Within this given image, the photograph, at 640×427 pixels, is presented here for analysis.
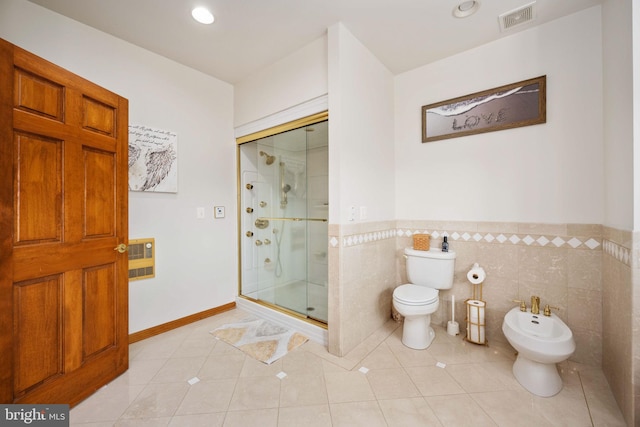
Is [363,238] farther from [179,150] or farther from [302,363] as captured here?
[179,150]

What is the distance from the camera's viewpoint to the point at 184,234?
2.54 meters

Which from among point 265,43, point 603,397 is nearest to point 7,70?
point 265,43

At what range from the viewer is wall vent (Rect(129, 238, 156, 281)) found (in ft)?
7.22

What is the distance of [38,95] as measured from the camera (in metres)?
1.35

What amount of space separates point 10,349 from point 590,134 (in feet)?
11.8

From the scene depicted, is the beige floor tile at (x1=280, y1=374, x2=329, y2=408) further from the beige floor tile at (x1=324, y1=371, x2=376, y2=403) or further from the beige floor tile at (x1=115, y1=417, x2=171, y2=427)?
the beige floor tile at (x1=115, y1=417, x2=171, y2=427)

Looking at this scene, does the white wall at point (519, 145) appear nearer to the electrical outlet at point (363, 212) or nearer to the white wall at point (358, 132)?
the white wall at point (358, 132)

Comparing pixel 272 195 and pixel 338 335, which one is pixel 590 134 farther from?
pixel 272 195

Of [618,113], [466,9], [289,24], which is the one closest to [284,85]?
[289,24]

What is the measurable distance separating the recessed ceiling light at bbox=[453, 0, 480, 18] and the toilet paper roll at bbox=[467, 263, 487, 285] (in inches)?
75.2

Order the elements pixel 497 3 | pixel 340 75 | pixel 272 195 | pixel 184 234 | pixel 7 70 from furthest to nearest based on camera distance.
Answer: pixel 272 195 → pixel 184 234 → pixel 340 75 → pixel 497 3 → pixel 7 70

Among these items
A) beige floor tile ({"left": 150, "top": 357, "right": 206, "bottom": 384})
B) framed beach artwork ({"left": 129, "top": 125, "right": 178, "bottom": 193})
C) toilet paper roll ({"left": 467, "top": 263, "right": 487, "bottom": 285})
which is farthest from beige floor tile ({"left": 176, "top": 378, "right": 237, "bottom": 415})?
toilet paper roll ({"left": 467, "top": 263, "right": 487, "bottom": 285})

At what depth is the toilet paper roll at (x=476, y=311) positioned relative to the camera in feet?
6.84

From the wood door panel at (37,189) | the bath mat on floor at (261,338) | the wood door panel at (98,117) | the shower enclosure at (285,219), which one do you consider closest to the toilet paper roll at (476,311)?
the shower enclosure at (285,219)
